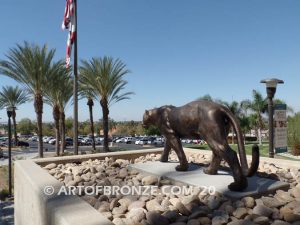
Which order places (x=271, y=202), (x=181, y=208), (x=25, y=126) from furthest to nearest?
1. (x=25, y=126)
2. (x=271, y=202)
3. (x=181, y=208)

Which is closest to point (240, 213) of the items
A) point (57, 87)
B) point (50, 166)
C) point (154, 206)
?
point (154, 206)

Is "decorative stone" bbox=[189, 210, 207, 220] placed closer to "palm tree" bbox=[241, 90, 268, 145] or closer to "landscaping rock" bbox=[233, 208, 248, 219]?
"landscaping rock" bbox=[233, 208, 248, 219]

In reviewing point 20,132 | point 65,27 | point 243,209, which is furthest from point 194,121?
point 20,132

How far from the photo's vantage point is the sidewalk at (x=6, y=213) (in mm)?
10016

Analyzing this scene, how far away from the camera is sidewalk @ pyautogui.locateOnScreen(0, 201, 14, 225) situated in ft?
32.9

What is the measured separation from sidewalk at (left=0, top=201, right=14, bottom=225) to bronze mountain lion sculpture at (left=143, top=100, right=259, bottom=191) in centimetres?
736

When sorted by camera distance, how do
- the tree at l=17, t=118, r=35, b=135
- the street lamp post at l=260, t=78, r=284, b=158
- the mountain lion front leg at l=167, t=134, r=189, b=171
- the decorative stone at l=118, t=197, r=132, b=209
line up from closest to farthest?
1. the decorative stone at l=118, t=197, r=132, b=209
2. the mountain lion front leg at l=167, t=134, r=189, b=171
3. the street lamp post at l=260, t=78, r=284, b=158
4. the tree at l=17, t=118, r=35, b=135

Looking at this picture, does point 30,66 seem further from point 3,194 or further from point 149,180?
point 149,180

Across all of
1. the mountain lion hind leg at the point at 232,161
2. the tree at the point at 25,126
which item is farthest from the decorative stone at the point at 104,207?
the tree at the point at 25,126

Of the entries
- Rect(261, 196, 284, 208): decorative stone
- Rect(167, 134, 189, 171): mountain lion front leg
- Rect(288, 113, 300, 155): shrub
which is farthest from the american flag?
Rect(288, 113, 300, 155): shrub

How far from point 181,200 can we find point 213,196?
0.43m

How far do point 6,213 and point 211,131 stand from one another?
9.83m

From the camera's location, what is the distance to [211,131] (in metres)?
4.39

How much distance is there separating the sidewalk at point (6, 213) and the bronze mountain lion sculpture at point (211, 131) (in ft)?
24.2
